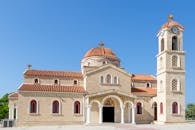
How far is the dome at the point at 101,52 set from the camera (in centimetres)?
5041

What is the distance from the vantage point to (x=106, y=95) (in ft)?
141

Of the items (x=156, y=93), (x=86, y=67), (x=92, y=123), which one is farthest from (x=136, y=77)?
(x=92, y=123)

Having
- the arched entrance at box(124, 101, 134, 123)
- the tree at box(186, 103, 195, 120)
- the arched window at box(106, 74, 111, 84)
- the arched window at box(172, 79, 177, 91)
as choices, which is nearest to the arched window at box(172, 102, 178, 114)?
the arched window at box(172, 79, 177, 91)

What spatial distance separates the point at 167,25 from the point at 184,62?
5604mm

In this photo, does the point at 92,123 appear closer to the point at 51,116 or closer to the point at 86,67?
the point at 51,116

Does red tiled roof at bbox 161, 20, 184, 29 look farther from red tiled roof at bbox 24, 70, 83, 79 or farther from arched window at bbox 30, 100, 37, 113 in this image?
arched window at bbox 30, 100, 37, 113

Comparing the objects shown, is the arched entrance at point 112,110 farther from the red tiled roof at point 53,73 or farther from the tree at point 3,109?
the tree at point 3,109

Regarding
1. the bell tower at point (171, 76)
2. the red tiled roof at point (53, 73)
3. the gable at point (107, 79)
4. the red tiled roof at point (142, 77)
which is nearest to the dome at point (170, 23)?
the bell tower at point (171, 76)

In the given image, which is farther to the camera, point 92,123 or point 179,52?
point 179,52

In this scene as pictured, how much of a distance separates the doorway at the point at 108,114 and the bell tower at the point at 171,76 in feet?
21.0

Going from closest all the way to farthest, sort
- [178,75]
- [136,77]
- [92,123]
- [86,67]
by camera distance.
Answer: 1. [92,123]
2. [178,75]
3. [86,67]
4. [136,77]

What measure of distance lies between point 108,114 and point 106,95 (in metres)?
3.69

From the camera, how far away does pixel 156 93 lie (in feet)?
156

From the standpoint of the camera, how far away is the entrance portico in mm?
42656
